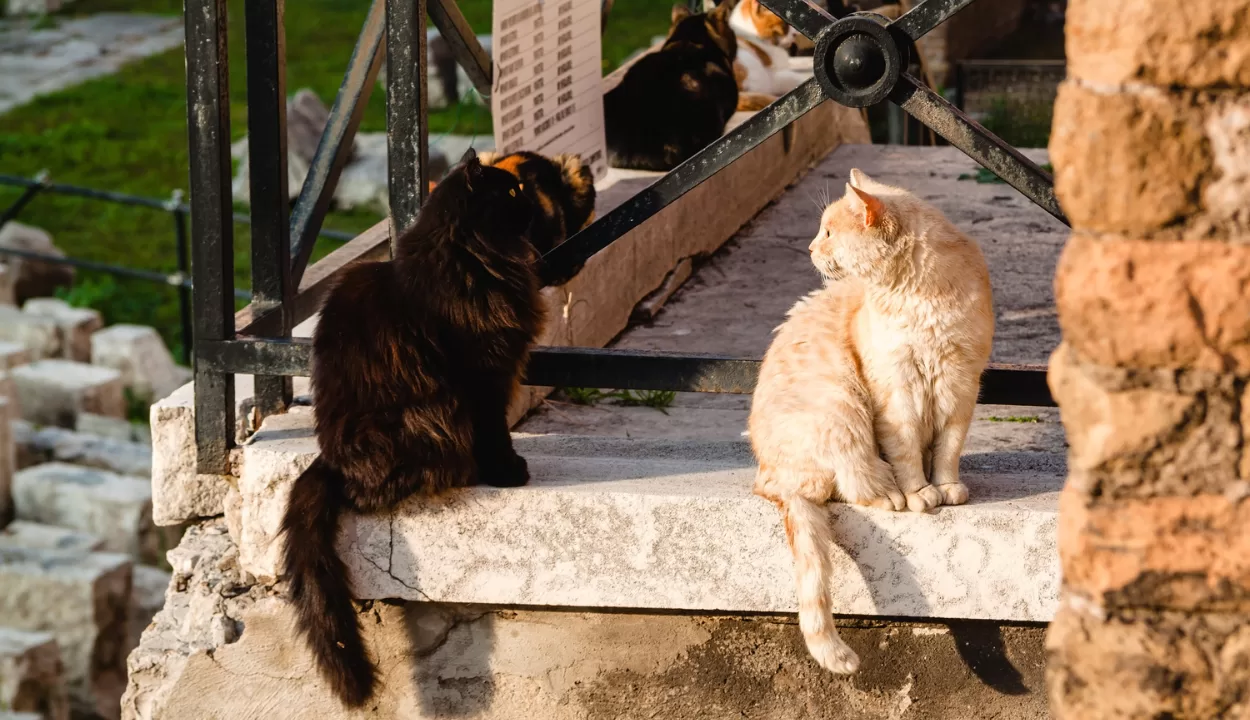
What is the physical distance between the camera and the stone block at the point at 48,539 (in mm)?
6352

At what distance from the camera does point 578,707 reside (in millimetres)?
2924

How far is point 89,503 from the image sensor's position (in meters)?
6.77

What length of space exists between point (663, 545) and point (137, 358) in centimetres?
602

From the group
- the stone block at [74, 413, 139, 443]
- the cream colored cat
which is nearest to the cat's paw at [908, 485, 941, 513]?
the cream colored cat

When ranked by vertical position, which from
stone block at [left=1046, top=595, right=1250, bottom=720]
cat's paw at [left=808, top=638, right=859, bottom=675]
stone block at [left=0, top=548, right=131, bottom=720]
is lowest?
stone block at [left=0, top=548, right=131, bottom=720]

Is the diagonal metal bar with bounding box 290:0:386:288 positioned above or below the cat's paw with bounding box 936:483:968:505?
above

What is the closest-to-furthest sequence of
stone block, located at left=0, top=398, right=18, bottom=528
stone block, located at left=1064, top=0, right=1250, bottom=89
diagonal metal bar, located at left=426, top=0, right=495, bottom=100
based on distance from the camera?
1. stone block, located at left=1064, top=0, right=1250, bottom=89
2. diagonal metal bar, located at left=426, top=0, right=495, bottom=100
3. stone block, located at left=0, top=398, right=18, bottom=528

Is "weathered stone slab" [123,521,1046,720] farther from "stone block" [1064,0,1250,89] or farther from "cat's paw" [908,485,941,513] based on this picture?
"stone block" [1064,0,1250,89]

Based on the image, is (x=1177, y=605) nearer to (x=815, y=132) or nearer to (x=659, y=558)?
(x=659, y=558)

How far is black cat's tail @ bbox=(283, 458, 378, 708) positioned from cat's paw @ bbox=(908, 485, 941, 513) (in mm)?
1062

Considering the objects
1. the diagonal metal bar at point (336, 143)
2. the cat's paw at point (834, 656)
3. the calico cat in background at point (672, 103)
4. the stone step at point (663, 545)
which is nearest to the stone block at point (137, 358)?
the calico cat in background at point (672, 103)

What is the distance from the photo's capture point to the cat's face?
2652 mm

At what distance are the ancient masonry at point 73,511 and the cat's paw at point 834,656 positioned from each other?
3945mm

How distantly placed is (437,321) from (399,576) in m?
0.50
